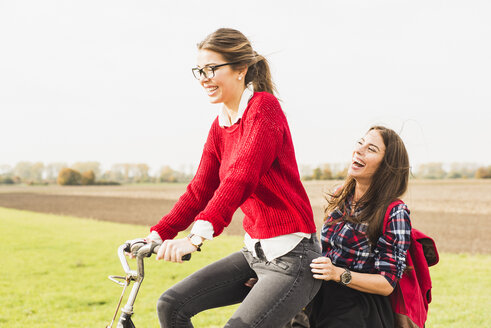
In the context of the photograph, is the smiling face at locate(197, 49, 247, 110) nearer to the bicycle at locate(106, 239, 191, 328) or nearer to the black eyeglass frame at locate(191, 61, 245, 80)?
the black eyeglass frame at locate(191, 61, 245, 80)

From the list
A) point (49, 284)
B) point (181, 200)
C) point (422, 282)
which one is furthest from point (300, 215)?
point (49, 284)

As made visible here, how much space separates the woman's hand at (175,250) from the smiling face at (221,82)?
77 centimetres

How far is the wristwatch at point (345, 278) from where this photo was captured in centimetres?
226

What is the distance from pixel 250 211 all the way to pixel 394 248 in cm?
82

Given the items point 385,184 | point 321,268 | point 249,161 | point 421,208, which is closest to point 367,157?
point 385,184

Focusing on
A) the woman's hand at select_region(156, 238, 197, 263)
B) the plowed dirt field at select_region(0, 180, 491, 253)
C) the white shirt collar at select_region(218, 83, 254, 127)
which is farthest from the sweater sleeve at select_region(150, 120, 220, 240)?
the plowed dirt field at select_region(0, 180, 491, 253)

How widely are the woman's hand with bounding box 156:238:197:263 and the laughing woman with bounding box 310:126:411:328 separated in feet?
2.01

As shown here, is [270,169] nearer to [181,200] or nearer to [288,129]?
[288,129]

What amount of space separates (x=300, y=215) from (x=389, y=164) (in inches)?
35.9

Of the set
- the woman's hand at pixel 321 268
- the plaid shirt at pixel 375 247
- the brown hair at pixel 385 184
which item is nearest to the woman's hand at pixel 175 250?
the woman's hand at pixel 321 268

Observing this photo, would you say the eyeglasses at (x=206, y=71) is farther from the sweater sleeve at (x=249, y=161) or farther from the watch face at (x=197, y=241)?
the watch face at (x=197, y=241)

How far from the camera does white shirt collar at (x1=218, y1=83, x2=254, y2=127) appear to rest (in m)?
2.25

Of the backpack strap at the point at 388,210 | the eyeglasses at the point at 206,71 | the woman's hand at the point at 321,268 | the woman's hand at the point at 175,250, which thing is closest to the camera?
the woman's hand at the point at 175,250

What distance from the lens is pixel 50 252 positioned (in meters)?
11.7
